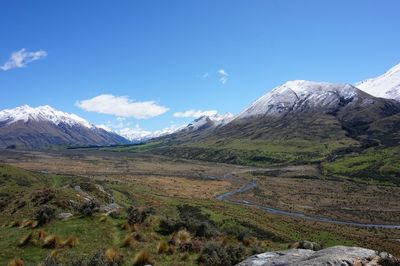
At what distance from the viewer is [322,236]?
6888cm

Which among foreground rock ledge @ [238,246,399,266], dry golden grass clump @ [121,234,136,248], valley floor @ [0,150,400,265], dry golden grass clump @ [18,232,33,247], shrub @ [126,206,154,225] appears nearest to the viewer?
foreground rock ledge @ [238,246,399,266]

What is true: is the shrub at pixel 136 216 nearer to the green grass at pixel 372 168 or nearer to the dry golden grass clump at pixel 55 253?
the dry golden grass clump at pixel 55 253

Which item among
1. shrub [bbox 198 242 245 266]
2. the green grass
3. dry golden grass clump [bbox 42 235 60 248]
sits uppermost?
dry golden grass clump [bbox 42 235 60 248]

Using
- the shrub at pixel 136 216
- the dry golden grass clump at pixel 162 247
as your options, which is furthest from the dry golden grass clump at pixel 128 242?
the shrub at pixel 136 216

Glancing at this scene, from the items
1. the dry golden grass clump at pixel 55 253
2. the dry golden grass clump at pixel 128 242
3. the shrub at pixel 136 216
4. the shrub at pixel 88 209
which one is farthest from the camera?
the shrub at pixel 88 209

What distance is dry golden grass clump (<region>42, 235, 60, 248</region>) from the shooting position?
24000 millimetres

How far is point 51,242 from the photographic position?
24.1m

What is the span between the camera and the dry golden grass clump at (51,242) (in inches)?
945

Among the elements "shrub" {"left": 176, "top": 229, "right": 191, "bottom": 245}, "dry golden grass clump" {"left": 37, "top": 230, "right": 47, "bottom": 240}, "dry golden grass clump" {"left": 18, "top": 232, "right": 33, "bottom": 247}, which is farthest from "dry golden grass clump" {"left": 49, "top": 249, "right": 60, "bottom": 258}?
"shrub" {"left": 176, "top": 229, "right": 191, "bottom": 245}

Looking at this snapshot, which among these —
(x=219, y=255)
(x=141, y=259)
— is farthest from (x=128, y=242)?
(x=219, y=255)

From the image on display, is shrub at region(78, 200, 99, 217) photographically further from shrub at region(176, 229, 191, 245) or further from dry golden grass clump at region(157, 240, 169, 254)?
dry golden grass clump at region(157, 240, 169, 254)

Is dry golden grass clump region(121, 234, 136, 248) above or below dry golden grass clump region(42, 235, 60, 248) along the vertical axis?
below

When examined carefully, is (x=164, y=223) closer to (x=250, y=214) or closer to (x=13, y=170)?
(x=250, y=214)

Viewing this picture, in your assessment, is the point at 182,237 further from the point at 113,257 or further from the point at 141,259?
the point at 113,257
